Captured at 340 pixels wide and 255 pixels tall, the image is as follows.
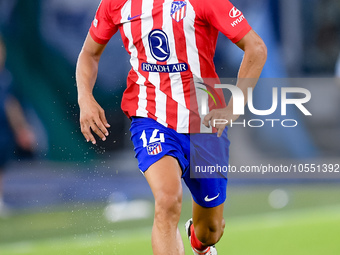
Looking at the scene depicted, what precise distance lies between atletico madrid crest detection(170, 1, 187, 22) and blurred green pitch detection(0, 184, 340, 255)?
2407 millimetres

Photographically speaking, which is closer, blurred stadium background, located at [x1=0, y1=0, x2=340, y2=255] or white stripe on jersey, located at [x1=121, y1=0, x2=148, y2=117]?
white stripe on jersey, located at [x1=121, y1=0, x2=148, y2=117]

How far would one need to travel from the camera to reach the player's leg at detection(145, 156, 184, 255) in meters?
4.02

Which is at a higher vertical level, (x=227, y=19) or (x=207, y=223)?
(x=227, y=19)

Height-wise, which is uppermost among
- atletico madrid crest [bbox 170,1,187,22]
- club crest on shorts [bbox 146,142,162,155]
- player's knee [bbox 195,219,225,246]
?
atletico madrid crest [bbox 170,1,187,22]

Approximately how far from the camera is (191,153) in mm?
4566

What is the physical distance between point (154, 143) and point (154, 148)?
0.04m

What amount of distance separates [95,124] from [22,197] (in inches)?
180

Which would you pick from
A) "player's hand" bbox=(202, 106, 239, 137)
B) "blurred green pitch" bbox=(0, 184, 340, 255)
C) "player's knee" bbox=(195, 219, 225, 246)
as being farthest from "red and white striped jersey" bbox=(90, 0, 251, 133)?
"blurred green pitch" bbox=(0, 184, 340, 255)

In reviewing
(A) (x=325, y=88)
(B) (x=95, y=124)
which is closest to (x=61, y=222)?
(B) (x=95, y=124)

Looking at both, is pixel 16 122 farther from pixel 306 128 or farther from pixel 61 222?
pixel 306 128

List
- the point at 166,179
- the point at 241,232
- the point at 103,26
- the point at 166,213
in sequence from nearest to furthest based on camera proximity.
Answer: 1. the point at 166,213
2. the point at 166,179
3. the point at 103,26
4. the point at 241,232

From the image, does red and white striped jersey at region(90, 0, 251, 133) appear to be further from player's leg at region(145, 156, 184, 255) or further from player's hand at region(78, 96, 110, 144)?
player's leg at region(145, 156, 184, 255)

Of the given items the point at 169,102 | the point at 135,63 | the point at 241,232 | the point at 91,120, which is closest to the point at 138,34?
the point at 135,63

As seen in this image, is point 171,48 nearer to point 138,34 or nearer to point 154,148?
point 138,34
